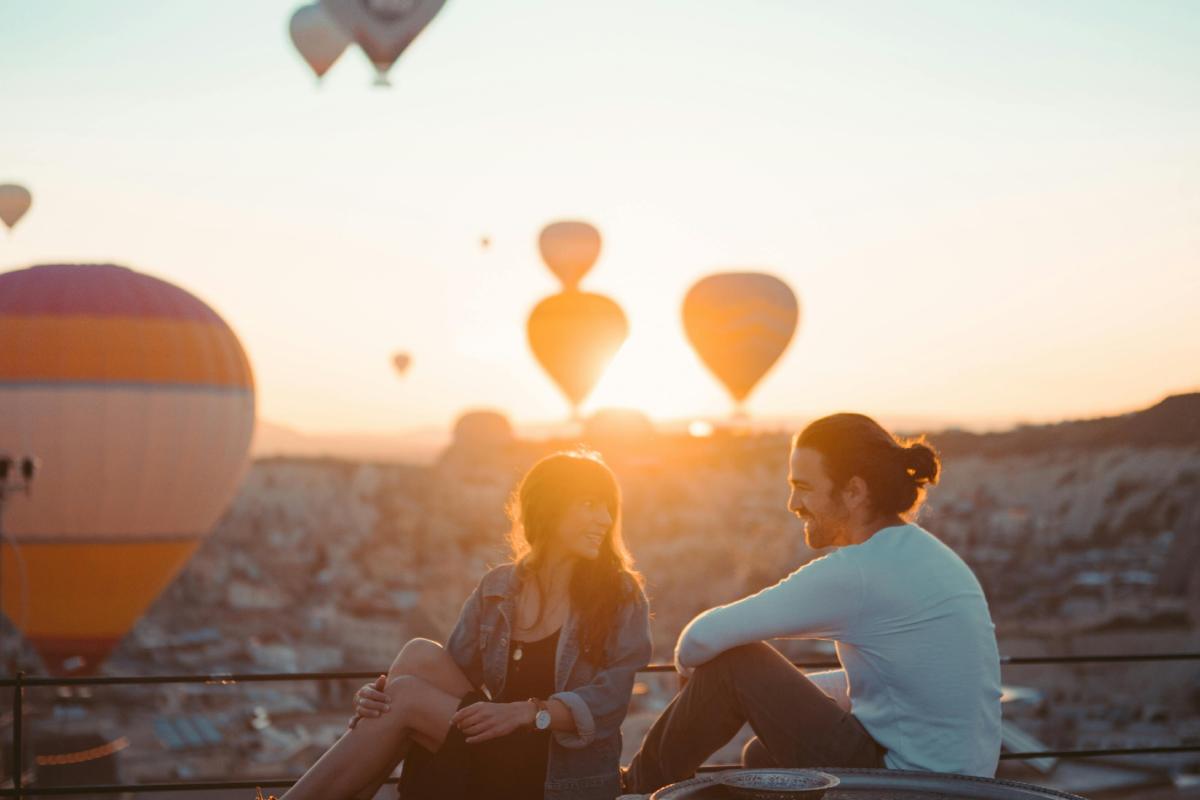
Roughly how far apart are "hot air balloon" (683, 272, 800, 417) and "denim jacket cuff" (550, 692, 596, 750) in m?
21.1

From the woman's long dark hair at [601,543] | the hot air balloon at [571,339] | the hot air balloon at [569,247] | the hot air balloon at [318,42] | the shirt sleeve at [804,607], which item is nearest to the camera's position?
the shirt sleeve at [804,607]

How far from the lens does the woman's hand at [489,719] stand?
2935 millimetres

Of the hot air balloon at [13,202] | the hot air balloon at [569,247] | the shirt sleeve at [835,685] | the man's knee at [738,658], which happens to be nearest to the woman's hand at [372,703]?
the man's knee at [738,658]

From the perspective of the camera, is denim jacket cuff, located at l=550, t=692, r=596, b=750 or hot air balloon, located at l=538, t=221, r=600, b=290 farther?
hot air balloon, located at l=538, t=221, r=600, b=290

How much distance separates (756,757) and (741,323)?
69.8 feet

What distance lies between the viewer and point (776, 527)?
47906mm

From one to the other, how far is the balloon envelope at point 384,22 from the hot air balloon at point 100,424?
479cm

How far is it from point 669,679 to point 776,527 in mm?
12596

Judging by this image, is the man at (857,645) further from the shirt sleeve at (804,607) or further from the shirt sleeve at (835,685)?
the shirt sleeve at (835,685)

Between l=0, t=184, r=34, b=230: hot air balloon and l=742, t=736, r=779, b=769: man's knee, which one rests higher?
l=0, t=184, r=34, b=230: hot air balloon

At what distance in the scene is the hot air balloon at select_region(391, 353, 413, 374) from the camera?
40938mm

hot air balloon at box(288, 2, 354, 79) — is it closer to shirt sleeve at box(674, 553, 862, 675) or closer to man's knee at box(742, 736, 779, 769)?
man's knee at box(742, 736, 779, 769)

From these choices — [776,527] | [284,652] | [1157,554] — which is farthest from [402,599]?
[1157,554]

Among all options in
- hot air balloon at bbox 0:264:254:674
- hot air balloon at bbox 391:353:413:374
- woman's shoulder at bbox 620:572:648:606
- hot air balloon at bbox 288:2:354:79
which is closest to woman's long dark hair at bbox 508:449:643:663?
woman's shoulder at bbox 620:572:648:606
